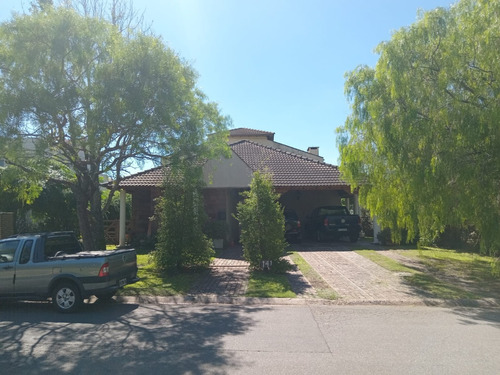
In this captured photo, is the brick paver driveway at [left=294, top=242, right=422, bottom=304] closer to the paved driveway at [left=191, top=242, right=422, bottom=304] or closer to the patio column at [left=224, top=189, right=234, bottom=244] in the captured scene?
the paved driveway at [left=191, top=242, right=422, bottom=304]

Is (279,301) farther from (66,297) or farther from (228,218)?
(228,218)

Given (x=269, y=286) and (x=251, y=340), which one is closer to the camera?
(x=251, y=340)

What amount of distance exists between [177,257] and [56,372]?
6995 mm

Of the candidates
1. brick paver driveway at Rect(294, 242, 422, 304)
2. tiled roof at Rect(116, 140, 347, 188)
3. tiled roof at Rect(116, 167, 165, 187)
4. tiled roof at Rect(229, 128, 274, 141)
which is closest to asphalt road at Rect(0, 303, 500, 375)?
brick paver driveway at Rect(294, 242, 422, 304)

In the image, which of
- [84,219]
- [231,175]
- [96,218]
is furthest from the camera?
[231,175]

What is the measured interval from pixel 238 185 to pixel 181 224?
236 inches

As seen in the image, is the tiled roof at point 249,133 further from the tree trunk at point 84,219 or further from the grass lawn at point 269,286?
the grass lawn at point 269,286

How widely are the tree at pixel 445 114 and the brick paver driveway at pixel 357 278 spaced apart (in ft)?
6.53

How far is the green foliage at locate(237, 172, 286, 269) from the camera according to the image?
38.3 ft

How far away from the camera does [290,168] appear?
2042 centimetres

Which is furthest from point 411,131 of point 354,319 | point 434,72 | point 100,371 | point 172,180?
point 100,371

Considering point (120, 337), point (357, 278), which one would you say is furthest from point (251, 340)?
point (357, 278)

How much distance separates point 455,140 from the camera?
9234 millimetres

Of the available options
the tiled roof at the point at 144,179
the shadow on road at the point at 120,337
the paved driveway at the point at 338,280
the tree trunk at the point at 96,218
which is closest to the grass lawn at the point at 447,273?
the paved driveway at the point at 338,280
